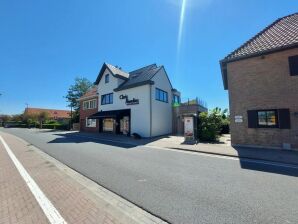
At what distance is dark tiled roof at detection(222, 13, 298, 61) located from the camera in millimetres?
11887

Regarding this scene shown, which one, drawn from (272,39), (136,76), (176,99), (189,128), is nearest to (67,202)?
(189,128)

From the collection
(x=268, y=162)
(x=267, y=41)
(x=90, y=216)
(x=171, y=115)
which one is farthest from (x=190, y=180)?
(x=171, y=115)

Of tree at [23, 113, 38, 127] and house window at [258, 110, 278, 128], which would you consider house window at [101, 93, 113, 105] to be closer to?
house window at [258, 110, 278, 128]

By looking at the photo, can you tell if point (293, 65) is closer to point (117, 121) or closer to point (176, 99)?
point (176, 99)

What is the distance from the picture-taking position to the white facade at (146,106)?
20.2 metres

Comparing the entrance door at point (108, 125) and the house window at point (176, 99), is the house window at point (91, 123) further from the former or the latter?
the house window at point (176, 99)

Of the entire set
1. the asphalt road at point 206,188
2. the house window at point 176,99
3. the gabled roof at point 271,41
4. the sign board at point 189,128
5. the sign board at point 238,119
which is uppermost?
the gabled roof at point 271,41

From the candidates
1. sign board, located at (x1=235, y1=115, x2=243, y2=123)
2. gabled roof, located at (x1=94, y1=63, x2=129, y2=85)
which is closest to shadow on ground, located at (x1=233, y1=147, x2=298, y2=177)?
sign board, located at (x1=235, y1=115, x2=243, y2=123)

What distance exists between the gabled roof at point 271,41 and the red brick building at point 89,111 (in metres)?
20.0

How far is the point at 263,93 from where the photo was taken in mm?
12297

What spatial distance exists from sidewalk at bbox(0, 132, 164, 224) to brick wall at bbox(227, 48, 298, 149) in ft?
36.7

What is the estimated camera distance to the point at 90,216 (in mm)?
3730

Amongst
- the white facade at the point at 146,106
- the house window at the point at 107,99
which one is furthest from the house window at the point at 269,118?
the house window at the point at 107,99

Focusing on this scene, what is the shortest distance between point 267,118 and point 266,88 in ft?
6.63
